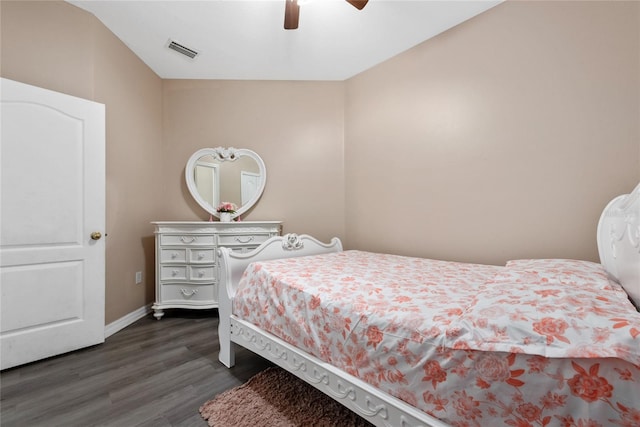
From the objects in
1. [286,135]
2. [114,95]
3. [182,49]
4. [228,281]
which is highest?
[182,49]

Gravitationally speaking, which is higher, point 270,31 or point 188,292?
point 270,31

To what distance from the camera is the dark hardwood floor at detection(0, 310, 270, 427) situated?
144cm

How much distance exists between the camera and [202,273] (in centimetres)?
284

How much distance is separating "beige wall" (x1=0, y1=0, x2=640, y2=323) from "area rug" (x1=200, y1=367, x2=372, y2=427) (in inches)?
63.4

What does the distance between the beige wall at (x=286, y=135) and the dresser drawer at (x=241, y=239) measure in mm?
450

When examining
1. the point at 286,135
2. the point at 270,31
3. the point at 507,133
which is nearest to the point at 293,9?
the point at 270,31

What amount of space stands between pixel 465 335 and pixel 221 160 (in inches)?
123

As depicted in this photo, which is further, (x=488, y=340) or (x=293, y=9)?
(x=293, y=9)

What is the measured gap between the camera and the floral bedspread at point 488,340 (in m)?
0.70

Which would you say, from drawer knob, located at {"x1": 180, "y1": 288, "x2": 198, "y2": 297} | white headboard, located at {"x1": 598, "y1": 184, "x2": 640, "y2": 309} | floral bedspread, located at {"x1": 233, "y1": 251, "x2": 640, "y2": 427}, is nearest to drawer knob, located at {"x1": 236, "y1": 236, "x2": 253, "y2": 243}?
drawer knob, located at {"x1": 180, "y1": 288, "x2": 198, "y2": 297}

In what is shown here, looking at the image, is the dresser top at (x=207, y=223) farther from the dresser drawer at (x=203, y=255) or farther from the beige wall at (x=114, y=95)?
the beige wall at (x=114, y=95)

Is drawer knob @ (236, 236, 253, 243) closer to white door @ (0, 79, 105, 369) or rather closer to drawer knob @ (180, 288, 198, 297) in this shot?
drawer knob @ (180, 288, 198, 297)

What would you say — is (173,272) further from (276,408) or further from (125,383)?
(276,408)

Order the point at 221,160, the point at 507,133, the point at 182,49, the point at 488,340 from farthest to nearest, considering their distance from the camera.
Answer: the point at 221,160
the point at 182,49
the point at 507,133
the point at 488,340
